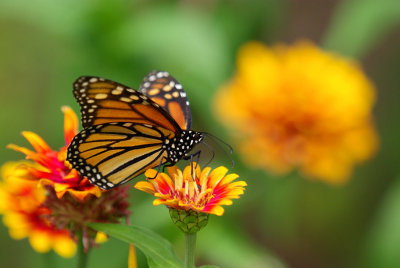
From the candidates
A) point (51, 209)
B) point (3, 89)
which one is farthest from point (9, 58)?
point (51, 209)

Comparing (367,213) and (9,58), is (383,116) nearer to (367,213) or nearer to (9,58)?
(367,213)

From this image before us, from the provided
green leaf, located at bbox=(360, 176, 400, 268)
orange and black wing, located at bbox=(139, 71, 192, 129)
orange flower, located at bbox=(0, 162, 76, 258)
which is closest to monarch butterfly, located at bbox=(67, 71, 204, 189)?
orange and black wing, located at bbox=(139, 71, 192, 129)

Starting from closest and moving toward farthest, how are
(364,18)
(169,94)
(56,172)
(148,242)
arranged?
(148,242) → (56,172) → (169,94) → (364,18)

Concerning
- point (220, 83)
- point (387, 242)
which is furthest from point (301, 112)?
point (387, 242)

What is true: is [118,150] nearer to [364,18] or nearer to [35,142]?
[35,142]

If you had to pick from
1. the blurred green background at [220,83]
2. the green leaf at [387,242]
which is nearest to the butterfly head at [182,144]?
the blurred green background at [220,83]

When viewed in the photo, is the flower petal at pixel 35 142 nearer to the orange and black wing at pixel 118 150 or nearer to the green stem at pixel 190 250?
the orange and black wing at pixel 118 150
